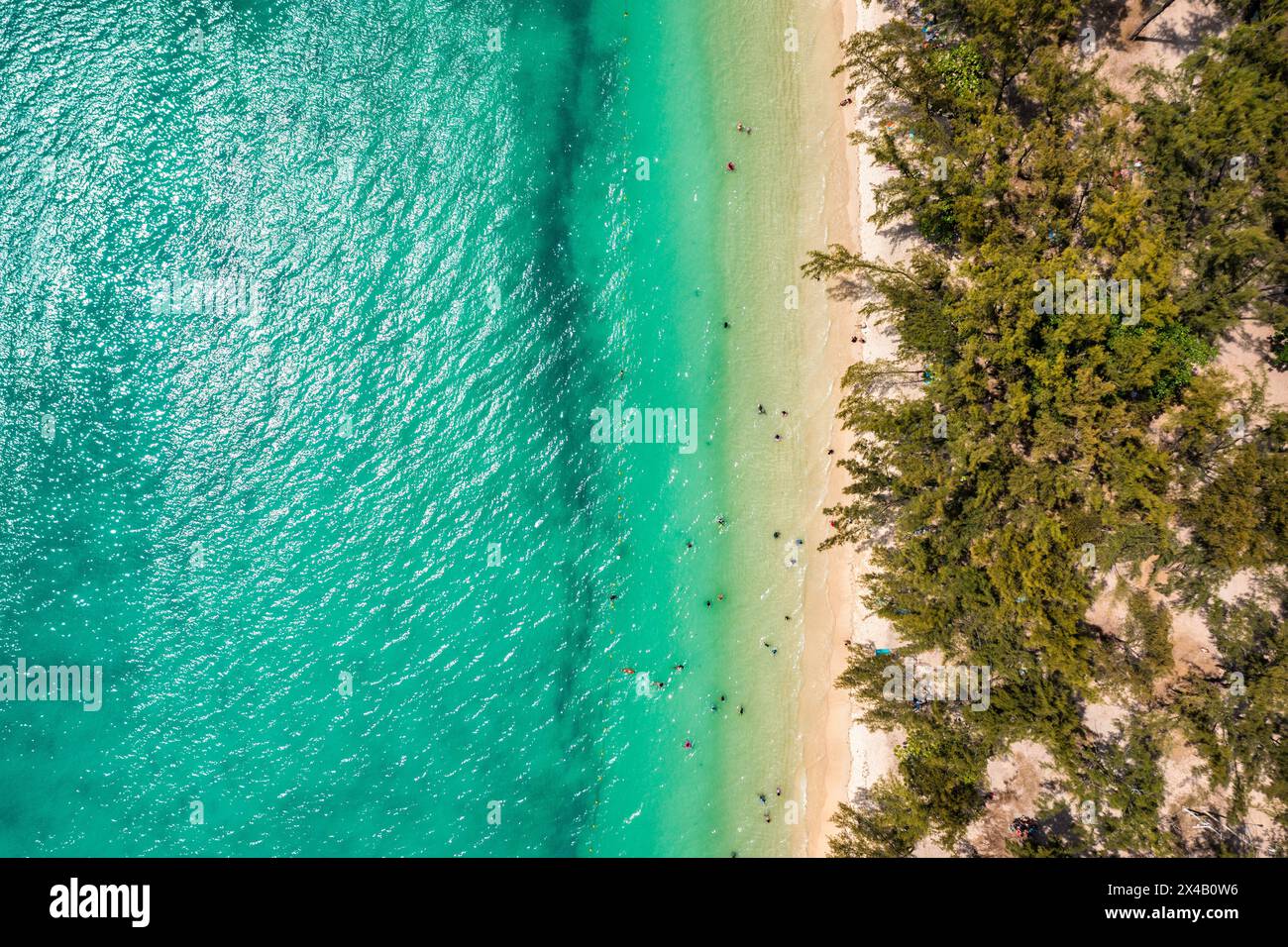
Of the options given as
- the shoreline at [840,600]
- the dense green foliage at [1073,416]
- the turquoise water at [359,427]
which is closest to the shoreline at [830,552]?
the shoreline at [840,600]

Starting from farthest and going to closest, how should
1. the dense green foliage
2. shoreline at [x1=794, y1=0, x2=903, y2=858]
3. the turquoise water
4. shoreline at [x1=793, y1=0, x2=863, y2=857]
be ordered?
shoreline at [x1=793, y1=0, x2=863, y2=857] < shoreline at [x1=794, y1=0, x2=903, y2=858] < the turquoise water < the dense green foliage

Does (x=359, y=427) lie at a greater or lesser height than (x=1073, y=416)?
greater

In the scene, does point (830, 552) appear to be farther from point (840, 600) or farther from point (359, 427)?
point (359, 427)

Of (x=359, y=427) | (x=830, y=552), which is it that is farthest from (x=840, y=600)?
(x=359, y=427)

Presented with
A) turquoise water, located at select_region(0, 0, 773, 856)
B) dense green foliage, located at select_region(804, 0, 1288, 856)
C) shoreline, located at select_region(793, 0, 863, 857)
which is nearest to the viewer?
dense green foliage, located at select_region(804, 0, 1288, 856)

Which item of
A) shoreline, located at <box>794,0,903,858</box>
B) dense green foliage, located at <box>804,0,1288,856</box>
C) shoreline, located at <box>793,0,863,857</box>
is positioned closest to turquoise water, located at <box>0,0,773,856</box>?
shoreline, located at <box>793,0,863,857</box>

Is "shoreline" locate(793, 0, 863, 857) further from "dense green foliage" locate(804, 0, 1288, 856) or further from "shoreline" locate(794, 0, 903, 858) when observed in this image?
"dense green foliage" locate(804, 0, 1288, 856)
